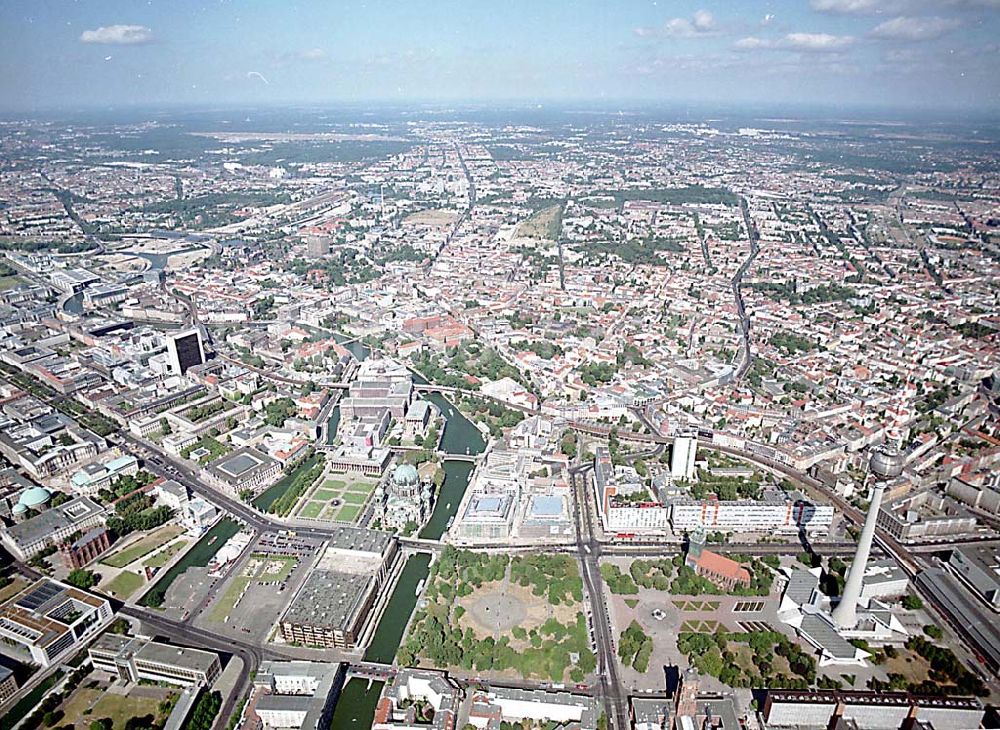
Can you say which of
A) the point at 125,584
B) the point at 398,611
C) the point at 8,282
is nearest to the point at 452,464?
the point at 398,611

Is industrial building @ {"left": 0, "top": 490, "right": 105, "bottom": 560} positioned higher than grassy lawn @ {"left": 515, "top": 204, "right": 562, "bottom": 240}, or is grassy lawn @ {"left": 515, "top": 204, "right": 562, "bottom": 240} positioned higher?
grassy lawn @ {"left": 515, "top": 204, "right": 562, "bottom": 240}

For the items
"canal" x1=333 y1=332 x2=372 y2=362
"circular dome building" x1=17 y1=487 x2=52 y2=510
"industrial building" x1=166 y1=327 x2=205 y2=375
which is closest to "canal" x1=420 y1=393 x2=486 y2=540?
"canal" x1=333 y1=332 x2=372 y2=362

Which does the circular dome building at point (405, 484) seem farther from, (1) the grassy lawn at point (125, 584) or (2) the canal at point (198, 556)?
(1) the grassy lawn at point (125, 584)

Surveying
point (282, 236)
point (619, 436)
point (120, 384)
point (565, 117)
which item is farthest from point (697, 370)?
point (565, 117)

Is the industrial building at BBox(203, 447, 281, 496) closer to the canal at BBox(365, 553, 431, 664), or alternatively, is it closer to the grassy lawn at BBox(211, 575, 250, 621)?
the grassy lawn at BBox(211, 575, 250, 621)

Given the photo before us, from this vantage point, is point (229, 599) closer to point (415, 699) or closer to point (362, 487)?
point (362, 487)

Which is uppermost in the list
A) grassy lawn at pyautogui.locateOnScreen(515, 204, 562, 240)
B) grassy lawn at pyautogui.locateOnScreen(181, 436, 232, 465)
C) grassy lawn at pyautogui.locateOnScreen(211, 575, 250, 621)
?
grassy lawn at pyautogui.locateOnScreen(515, 204, 562, 240)

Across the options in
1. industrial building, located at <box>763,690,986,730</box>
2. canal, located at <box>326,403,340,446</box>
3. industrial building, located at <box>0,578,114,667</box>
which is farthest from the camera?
canal, located at <box>326,403,340,446</box>
